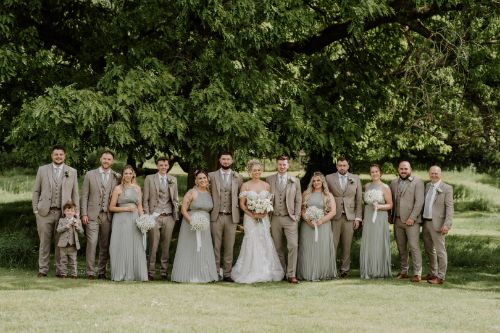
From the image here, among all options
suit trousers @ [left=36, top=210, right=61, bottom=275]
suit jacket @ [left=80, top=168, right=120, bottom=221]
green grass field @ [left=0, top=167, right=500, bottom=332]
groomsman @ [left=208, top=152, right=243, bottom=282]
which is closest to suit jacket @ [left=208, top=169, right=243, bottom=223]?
groomsman @ [left=208, top=152, right=243, bottom=282]

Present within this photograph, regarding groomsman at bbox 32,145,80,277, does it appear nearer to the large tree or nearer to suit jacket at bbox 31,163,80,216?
suit jacket at bbox 31,163,80,216

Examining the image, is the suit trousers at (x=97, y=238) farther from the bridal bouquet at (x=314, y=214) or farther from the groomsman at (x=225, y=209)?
the bridal bouquet at (x=314, y=214)

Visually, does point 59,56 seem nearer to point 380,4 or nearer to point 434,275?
point 380,4

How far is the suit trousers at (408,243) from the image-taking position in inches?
510

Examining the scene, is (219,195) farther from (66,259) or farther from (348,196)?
(66,259)

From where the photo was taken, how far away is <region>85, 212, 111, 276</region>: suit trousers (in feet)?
41.4

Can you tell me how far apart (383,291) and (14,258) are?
6.52 meters

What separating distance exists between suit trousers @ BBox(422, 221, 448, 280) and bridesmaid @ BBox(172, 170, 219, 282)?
3358mm

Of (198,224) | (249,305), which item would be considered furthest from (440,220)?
(249,305)

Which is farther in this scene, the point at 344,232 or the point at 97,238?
the point at 344,232

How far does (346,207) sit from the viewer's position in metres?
13.4

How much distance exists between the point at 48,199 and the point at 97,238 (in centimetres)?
97

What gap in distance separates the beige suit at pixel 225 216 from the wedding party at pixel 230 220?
0.05ft

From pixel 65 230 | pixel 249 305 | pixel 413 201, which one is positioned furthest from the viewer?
pixel 413 201
